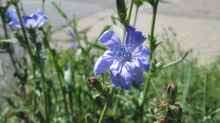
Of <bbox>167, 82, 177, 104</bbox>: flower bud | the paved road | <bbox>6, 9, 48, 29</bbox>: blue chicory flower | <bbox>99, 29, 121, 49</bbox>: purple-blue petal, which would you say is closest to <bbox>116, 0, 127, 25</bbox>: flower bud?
<bbox>99, 29, 121, 49</bbox>: purple-blue petal

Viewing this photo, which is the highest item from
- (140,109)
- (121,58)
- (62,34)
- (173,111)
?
(121,58)

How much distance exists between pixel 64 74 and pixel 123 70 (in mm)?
928

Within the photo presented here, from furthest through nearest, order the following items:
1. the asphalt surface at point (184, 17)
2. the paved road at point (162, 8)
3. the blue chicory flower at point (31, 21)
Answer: the paved road at point (162, 8)
the asphalt surface at point (184, 17)
the blue chicory flower at point (31, 21)

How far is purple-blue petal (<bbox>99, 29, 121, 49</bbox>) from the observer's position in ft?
4.15

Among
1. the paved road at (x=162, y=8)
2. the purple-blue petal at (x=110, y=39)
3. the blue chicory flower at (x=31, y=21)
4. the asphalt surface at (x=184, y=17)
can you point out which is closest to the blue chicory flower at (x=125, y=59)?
the purple-blue petal at (x=110, y=39)

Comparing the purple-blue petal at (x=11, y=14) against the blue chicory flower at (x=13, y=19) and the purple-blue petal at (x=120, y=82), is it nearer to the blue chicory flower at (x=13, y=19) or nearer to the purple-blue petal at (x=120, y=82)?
the blue chicory flower at (x=13, y=19)

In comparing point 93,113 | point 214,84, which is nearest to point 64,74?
point 93,113

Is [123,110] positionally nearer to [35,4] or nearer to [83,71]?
[83,71]

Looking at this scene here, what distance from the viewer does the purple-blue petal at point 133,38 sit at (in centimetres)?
124

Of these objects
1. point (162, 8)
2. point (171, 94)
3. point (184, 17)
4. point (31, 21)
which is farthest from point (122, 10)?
point (162, 8)

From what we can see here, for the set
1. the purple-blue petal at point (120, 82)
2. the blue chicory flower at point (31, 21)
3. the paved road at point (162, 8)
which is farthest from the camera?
the paved road at point (162, 8)

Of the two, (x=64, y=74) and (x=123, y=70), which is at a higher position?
(x=123, y=70)

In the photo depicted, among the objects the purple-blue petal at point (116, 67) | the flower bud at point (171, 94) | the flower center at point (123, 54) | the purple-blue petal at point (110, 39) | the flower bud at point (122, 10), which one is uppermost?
the flower bud at point (122, 10)

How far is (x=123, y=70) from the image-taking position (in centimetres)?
127
